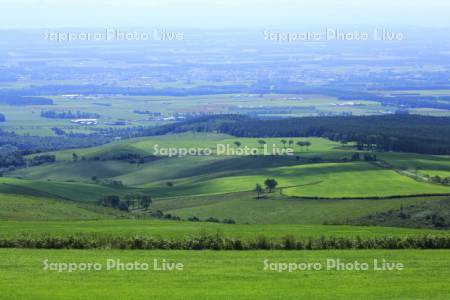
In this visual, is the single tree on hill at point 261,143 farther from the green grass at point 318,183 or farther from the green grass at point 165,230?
the green grass at point 165,230

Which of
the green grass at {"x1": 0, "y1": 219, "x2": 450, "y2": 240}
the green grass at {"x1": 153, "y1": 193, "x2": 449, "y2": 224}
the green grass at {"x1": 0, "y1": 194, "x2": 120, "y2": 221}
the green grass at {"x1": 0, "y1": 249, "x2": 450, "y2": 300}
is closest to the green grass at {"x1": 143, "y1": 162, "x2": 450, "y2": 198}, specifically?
the green grass at {"x1": 153, "y1": 193, "x2": 449, "y2": 224}

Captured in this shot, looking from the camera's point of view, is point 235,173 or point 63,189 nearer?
point 63,189

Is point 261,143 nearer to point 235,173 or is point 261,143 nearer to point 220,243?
point 235,173

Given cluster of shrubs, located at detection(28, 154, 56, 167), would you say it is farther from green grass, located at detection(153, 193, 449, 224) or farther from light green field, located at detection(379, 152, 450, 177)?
green grass, located at detection(153, 193, 449, 224)

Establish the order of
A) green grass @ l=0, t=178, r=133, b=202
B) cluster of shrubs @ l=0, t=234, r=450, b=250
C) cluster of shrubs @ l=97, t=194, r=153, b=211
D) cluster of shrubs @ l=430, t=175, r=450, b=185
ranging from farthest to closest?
1. cluster of shrubs @ l=430, t=175, r=450, b=185
2. cluster of shrubs @ l=97, t=194, r=153, b=211
3. green grass @ l=0, t=178, r=133, b=202
4. cluster of shrubs @ l=0, t=234, r=450, b=250

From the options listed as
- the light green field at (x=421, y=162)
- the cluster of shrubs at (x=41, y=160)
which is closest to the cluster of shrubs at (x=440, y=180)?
the light green field at (x=421, y=162)

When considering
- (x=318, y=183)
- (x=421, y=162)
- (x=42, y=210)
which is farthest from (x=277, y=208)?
(x=421, y=162)
